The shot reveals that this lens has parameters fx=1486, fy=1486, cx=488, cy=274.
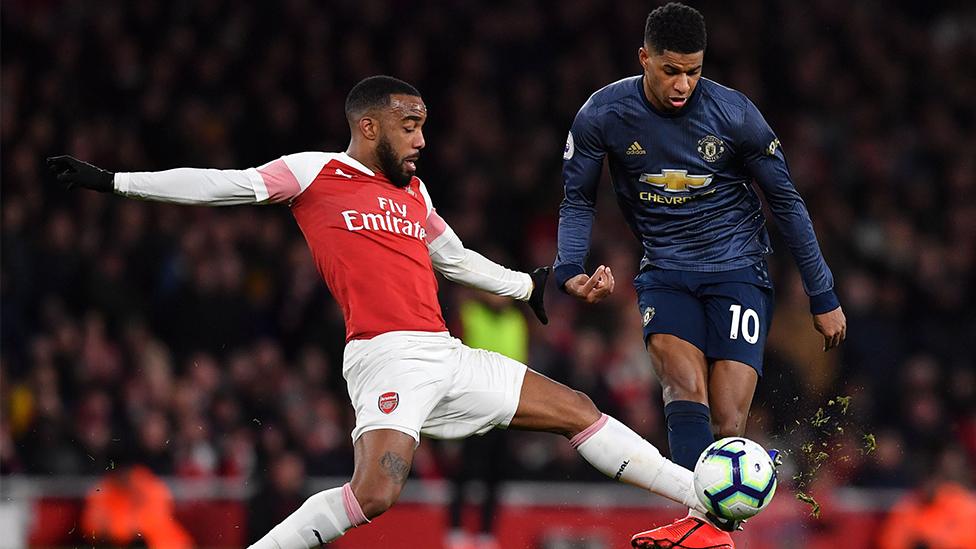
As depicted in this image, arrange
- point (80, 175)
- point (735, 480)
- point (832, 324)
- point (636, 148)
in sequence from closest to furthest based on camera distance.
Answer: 1. point (80, 175)
2. point (735, 480)
3. point (636, 148)
4. point (832, 324)

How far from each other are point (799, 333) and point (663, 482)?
241 inches

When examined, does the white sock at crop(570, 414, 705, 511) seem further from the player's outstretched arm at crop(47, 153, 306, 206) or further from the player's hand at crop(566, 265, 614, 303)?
the player's outstretched arm at crop(47, 153, 306, 206)

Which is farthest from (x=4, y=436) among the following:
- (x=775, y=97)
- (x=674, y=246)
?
(x=775, y=97)

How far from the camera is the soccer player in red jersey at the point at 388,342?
236 inches

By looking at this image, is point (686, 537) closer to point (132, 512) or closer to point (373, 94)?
point (373, 94)

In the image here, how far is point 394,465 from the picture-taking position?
5.98 metres

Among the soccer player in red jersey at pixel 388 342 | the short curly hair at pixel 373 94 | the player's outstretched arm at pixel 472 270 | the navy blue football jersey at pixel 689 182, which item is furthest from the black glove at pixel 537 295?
the short curly hair at pixel 373 94

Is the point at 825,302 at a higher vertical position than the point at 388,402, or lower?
higher

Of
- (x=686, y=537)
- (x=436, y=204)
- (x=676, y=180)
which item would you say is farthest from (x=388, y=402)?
(x=436, y=204)

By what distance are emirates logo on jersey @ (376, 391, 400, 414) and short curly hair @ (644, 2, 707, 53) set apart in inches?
70.9

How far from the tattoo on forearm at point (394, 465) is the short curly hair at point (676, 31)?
200 cm

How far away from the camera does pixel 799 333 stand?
39.7 feet

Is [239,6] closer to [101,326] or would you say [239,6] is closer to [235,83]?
[235,83]

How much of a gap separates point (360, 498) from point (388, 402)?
1.31ft
